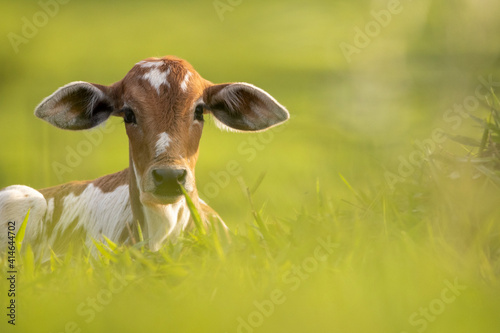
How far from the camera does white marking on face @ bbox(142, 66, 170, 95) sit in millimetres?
4207

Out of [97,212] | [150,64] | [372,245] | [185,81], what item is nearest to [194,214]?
[372,245]

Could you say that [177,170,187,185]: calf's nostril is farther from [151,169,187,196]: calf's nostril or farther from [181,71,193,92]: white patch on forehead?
[181,71,193,92]: white patch on forehead

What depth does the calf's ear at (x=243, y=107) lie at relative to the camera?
4.30 metres

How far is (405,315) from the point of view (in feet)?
4.70

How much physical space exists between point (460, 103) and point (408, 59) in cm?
126

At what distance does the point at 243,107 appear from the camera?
173 inches

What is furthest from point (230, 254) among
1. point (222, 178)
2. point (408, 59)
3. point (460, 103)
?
point (222, 178)

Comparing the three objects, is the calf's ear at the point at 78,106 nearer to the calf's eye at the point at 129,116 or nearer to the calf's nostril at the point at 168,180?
the calf's eye at the point at 129,116

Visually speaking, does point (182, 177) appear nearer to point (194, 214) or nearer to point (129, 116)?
point (129, 116)

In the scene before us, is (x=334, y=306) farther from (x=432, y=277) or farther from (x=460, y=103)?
(x=460, y=103)

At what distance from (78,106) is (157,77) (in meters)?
0.55

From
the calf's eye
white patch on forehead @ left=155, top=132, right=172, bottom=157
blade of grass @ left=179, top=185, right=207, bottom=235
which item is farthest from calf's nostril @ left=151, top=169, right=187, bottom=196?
blade of grass @ left=179, top=185, right=207, bottom=235

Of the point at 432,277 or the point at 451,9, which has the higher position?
the point at 451,9

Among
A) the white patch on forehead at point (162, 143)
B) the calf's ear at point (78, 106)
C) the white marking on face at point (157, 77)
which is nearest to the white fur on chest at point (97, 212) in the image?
the calf's ear at point (78, 106)
